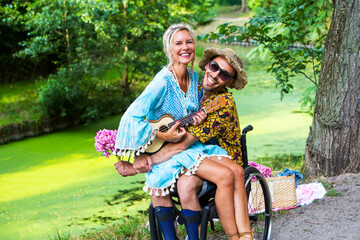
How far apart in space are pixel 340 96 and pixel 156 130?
2.19 metres

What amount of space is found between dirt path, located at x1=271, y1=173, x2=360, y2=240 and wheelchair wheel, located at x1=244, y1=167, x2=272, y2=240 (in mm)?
113

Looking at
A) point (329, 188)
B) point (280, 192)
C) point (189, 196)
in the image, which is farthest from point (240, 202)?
point (329, 188)

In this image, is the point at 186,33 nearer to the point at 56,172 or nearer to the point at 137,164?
the point at 137,164

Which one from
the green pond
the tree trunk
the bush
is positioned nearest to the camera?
the tree trunk

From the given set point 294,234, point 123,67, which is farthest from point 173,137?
point 123,67

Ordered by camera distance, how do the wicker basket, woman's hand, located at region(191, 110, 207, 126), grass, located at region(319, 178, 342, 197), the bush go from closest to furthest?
1. woman's hand, located at region(191, 110, 207, 126)
2. the wicker basket
3. grass, located at region(319, 178, 342, 197)
4. the bush

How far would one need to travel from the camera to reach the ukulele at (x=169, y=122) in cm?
Result: 242

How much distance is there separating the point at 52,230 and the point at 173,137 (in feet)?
9.19

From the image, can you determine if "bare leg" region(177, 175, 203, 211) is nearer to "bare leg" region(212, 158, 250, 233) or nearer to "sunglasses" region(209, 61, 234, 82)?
"bare leg" region(212, 158, 250, 233)

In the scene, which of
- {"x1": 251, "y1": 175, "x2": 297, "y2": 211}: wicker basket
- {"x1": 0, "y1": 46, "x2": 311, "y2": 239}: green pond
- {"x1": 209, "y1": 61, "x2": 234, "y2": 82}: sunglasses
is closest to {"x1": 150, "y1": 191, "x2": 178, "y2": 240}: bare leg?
{"x1": 209, "y1": 61, "x2": 234, "y2": 82}: sunglasses

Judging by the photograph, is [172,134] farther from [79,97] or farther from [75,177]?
[79,97]

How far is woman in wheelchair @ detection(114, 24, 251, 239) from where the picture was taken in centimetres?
231

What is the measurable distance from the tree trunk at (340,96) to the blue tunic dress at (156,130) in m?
1.83

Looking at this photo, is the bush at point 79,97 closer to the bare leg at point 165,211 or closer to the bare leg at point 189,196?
the bare leg at point 165,211
